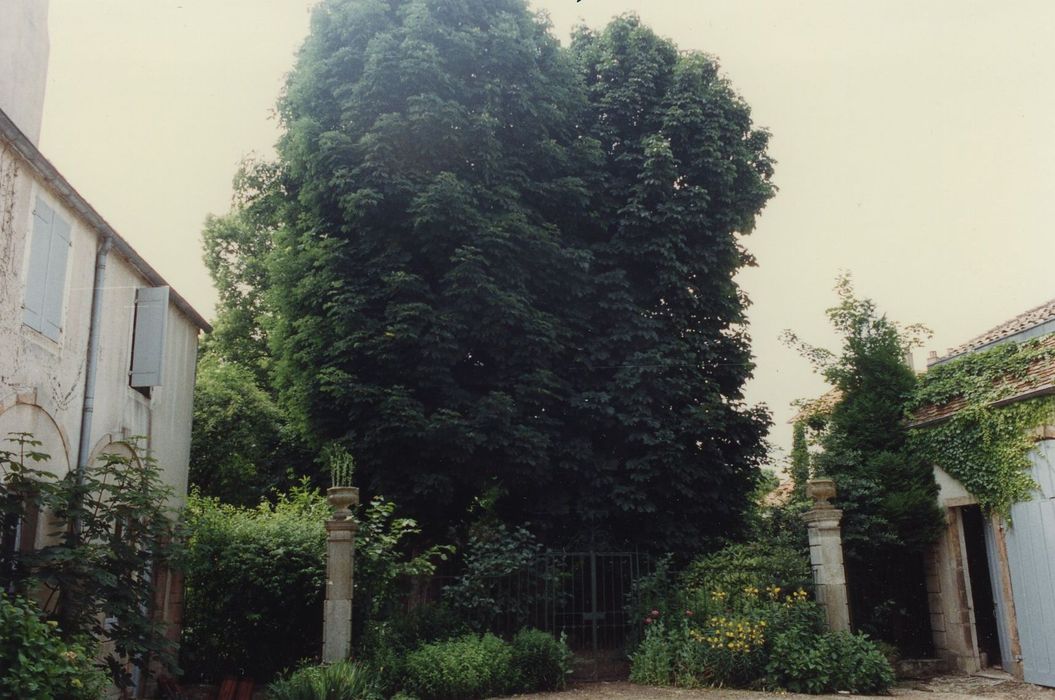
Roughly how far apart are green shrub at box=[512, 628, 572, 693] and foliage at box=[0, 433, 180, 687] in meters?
4.44

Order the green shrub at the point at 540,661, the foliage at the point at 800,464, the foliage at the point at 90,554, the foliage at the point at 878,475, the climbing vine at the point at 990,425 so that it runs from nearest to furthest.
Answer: the foliage at the point at 90,554 < the green shrub at the point at 540,661 < the climbing vine at the point at 990,425 < the foliage at the point at 878,475 < the foliage at the point at 800,464

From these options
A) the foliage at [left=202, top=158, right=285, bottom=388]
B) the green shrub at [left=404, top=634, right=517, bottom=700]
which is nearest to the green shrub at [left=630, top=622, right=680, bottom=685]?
the green shrub at [left=404, top=634, right=517, bottom=700]

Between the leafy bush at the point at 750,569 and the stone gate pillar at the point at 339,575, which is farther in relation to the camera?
the leafy bush at the point at 750,569

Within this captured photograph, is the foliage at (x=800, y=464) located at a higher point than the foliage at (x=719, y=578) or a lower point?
higher

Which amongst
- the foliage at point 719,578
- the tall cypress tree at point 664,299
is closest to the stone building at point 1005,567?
the foliage at point 719,578

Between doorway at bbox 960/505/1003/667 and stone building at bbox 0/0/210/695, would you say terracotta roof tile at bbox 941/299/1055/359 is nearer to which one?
doorway at bbox 960/505/1003/667

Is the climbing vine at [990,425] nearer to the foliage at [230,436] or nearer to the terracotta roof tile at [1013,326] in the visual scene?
the terracotta roof tile at [1013,326]

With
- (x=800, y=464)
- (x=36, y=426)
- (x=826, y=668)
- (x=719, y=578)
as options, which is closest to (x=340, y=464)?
(x=36, y=426)

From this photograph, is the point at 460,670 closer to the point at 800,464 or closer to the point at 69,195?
the point at 69,195

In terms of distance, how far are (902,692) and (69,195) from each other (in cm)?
1227

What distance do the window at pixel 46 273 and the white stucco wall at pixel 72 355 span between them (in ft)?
0.34

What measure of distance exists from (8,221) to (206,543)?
548 centimetres

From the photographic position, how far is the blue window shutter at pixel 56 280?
→ 9.47 m

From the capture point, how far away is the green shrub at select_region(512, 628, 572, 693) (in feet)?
38.3
